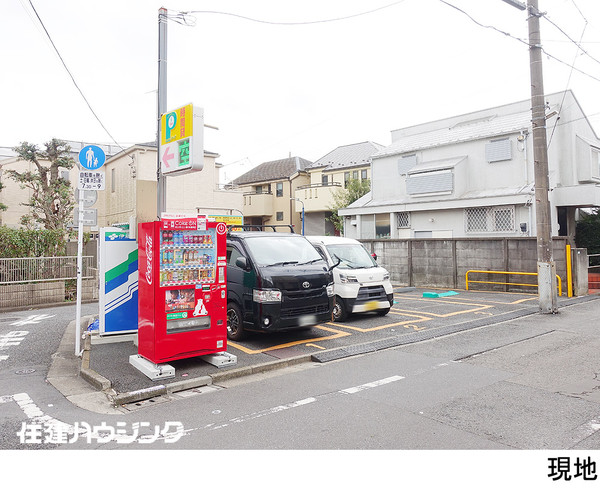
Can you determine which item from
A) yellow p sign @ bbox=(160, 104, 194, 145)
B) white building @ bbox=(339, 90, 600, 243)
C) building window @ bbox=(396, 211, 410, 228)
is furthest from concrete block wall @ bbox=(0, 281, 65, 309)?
building window @ bbox=(396, 211, 410, 228)

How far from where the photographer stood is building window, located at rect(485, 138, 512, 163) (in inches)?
711

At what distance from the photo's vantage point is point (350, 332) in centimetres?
888

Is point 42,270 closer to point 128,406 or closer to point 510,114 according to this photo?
point 128,406

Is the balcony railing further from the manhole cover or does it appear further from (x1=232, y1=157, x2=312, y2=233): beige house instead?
the manhole cover

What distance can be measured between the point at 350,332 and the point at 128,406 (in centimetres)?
479

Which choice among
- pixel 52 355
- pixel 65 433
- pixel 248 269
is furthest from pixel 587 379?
pixel 52 355

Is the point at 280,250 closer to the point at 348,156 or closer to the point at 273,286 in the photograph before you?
the point at 273,286

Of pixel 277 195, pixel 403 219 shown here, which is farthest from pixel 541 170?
pixel 277 195

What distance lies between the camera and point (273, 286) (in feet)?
24.5

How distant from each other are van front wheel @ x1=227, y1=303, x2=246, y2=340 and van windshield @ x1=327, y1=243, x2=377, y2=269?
2.98m

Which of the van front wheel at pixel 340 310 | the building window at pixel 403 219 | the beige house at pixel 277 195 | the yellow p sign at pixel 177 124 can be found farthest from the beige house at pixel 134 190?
the yellow p sign at pixel 177 124

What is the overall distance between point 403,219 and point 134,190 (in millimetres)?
14023

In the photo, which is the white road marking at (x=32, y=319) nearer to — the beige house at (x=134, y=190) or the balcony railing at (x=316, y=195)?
the beige house at (x=134, y=190)

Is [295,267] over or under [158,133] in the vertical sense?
under
